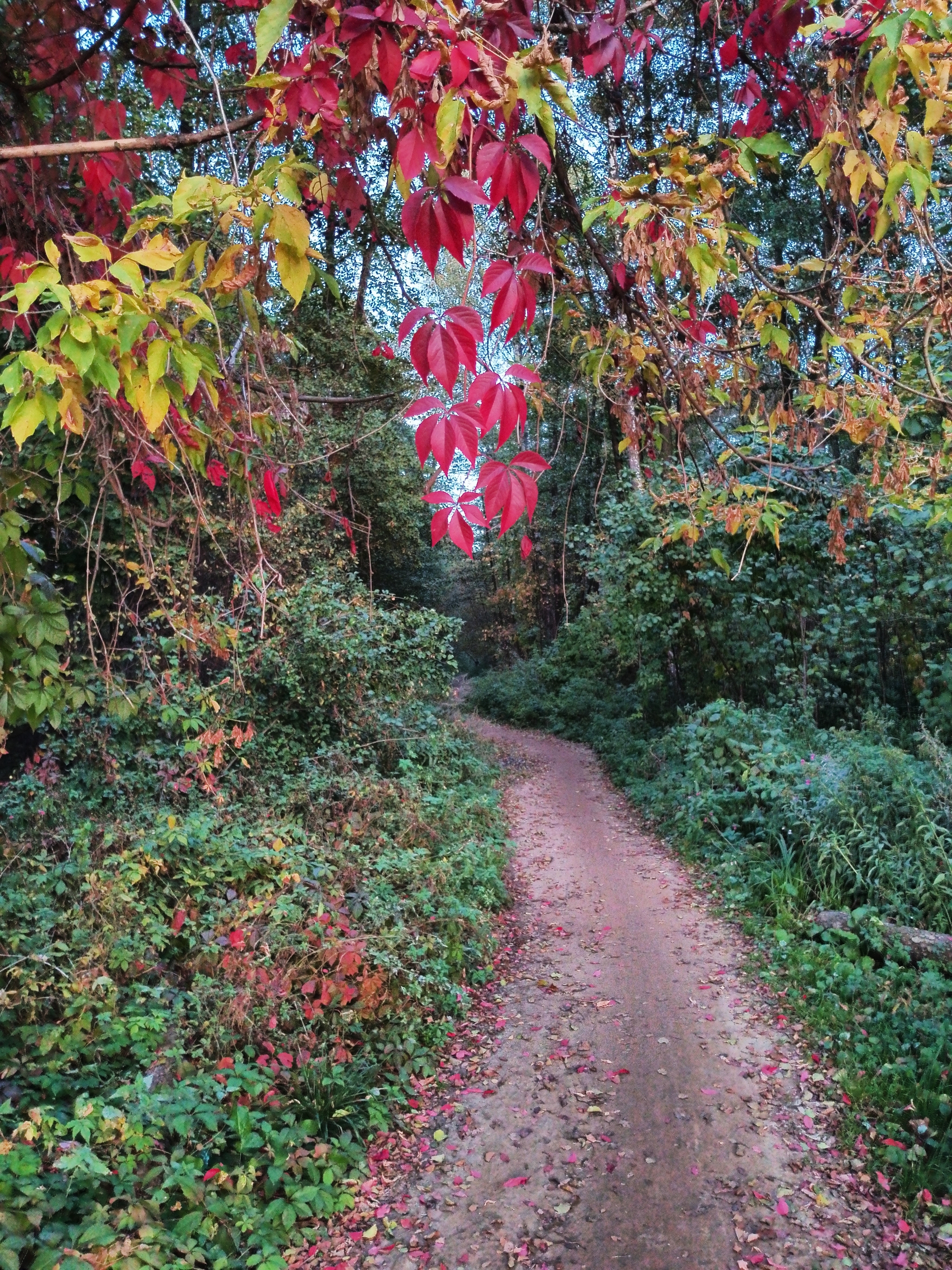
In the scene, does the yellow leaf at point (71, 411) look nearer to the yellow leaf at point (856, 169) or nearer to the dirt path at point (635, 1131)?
the yellow leaf at point (856, 169)

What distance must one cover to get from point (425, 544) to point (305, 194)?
15033 millimetres

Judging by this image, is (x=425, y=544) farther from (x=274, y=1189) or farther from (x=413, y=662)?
(x=274, y=1189)

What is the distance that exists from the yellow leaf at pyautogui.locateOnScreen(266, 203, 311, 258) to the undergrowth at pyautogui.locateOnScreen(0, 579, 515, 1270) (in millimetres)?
2709

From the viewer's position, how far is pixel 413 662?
8.71 metres

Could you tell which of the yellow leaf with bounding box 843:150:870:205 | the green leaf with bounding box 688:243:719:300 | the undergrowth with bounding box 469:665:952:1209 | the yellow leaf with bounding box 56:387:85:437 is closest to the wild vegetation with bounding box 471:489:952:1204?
the undergrowth with bounding box 469:665:952:1209

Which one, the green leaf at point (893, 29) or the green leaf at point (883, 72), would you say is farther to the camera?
the green leaf at point (883, 72)

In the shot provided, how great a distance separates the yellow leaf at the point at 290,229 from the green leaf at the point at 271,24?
0.24m

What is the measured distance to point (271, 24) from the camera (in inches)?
52.4

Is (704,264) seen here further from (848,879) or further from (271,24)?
(848,879)

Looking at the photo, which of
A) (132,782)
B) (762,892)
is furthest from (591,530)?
(132,782)

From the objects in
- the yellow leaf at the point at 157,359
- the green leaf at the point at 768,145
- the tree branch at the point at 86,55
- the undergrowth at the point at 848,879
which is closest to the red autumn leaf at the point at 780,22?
the green leaf at the point at 768,145

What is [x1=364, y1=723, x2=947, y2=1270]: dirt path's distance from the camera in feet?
9.94

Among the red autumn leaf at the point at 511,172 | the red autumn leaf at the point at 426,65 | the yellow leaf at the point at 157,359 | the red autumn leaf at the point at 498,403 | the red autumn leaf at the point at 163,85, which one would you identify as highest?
the red autumn leaf at the point at 163,85

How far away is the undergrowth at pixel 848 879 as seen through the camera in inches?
137
